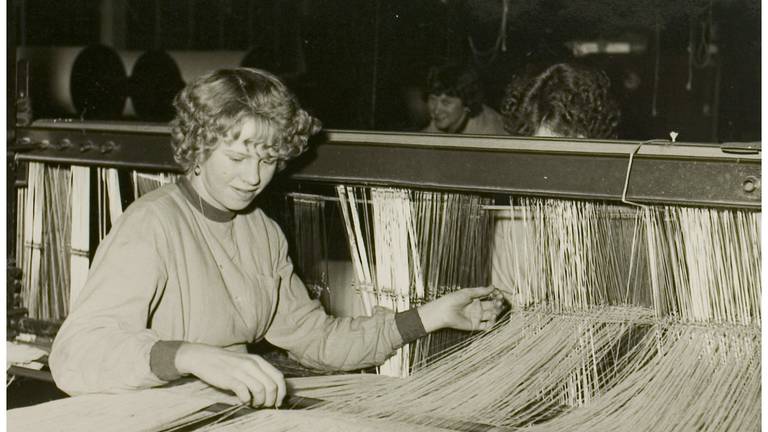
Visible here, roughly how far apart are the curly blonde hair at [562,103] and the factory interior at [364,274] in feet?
2.51

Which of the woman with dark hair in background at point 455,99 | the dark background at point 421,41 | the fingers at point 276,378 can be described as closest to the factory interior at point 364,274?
the fingers at point 276,378

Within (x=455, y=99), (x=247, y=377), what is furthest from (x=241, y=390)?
(x=455, y=99)

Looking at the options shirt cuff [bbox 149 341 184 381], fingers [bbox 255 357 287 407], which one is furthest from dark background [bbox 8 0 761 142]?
fingers [bbox 255 357 287 407]

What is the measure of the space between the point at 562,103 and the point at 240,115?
3.59ft

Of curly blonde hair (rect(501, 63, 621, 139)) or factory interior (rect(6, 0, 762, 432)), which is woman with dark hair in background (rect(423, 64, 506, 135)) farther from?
factory interior (rect(6, 0, 762, 432))

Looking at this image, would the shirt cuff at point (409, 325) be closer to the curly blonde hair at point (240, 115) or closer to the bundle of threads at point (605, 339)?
the bundle of threads at point (605, 339)

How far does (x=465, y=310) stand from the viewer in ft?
5.16

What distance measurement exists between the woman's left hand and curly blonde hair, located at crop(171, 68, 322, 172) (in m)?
0.36

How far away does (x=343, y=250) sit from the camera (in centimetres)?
A: 179

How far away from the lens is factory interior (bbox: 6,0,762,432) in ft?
4.12

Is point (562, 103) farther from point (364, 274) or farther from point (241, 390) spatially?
point (241, 390)

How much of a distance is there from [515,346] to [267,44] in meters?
2.97

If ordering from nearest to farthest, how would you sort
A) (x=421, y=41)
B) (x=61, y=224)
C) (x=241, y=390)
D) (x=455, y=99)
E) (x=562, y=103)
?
1. (x=241, y=390)
2. (x=61, y=224)
3. (x=562, y=103)
4. (x=455, y=99)
5. (x=421, y=41)

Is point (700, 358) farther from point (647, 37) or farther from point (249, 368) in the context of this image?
point (647, 37)
